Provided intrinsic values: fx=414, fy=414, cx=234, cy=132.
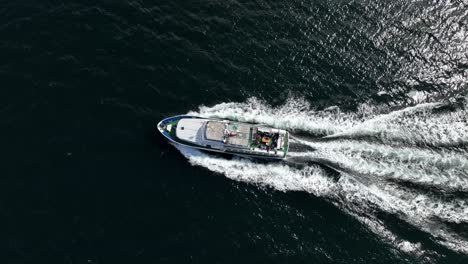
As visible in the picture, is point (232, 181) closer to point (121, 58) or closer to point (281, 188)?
point (281, 188)

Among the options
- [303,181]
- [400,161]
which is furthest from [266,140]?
[400,161]

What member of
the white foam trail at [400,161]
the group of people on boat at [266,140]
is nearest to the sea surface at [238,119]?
the white foam trail at [400,161]

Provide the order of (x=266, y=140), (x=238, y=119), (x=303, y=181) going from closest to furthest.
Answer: (x=303, y=181) < (x=266, y=140) < (x=238, y=119)

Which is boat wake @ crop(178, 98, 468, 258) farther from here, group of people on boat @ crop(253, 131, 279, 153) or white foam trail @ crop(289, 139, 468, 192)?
group of people on boat @ crop(253, 131, 279, 153)

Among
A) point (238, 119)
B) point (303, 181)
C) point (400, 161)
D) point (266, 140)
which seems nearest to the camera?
point (303, 181)

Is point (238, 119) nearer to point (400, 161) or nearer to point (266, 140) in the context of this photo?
point (266, 140)

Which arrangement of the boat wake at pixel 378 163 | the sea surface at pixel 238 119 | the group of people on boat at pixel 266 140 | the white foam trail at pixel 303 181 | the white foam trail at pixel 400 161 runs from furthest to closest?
1. the group of people on boat at pixel 266 140
2. the white foam trail at pixel 400 161
3. the white foam trail at pixel 303 181
4. the boat wake at pixel 378 163
5. the sea surface at pixel 238 119

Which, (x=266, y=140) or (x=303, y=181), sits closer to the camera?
(x=303, y=181)

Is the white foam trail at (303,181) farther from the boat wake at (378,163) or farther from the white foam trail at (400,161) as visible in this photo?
the white foam trail at (400,161)
